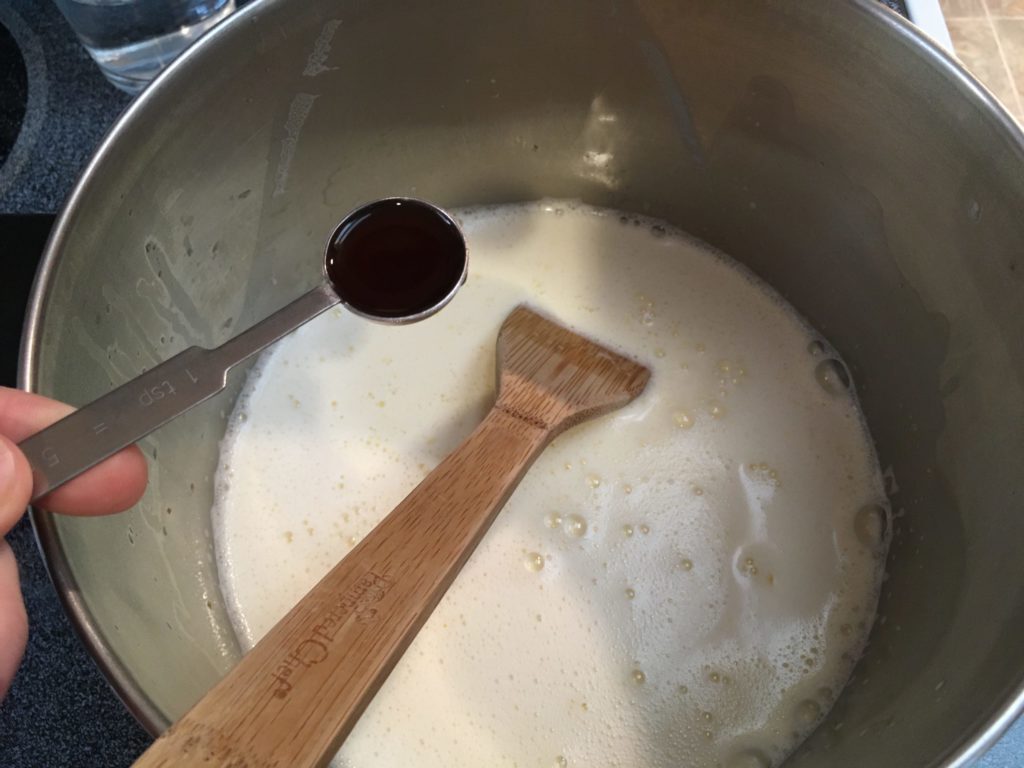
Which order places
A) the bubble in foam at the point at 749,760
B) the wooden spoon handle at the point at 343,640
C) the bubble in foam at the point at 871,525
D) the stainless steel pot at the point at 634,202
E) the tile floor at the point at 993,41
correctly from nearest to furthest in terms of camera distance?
the wooden spoon handle at the point at 343,640 < the stainless steel pot at the point at 634,202 < the bubble in foam at the point at 749,760 < the bubble in foam at the point at 871,525 < the tile floor at the point at 993,41

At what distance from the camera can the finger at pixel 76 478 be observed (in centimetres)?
59

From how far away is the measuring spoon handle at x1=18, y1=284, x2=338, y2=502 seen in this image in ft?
1.90

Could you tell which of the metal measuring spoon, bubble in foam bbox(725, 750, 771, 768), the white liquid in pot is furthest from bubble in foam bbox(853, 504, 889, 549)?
the metal measuring spoon

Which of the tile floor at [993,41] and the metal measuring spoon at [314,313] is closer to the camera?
the metal measuring spoon at [314,313]

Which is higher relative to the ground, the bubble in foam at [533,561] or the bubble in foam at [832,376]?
the bubble in foam at [832,376]

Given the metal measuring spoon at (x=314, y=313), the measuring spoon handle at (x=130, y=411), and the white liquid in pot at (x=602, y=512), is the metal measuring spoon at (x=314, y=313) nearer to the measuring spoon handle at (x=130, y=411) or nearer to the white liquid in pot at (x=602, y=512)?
the measuring spoon handle at (x=130, y=411)

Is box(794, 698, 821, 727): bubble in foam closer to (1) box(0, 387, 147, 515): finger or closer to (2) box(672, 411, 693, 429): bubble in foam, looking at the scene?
(2) box(672, 411, 693, 429): bubble in foam

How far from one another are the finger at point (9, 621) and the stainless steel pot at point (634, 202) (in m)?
0.04

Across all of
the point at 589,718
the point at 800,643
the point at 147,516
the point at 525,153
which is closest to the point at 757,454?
the point at 800,643

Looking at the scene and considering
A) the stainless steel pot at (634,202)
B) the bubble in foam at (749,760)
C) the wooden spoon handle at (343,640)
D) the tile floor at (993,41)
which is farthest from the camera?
the tile floor at (993,41)

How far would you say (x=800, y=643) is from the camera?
88cm

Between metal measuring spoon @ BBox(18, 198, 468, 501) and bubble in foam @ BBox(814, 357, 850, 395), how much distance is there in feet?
1.52


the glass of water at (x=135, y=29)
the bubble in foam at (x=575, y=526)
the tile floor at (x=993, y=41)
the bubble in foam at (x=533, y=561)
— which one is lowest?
the bubble in foam at (x=533, y=561)

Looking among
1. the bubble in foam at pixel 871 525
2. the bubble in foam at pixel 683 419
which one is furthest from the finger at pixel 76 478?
the bubble in foam at pixel 871 525
